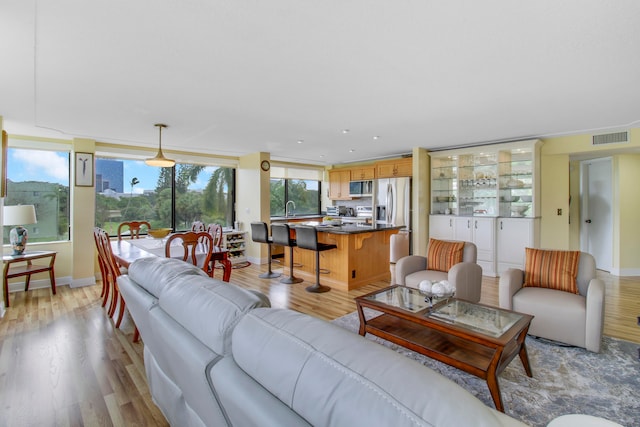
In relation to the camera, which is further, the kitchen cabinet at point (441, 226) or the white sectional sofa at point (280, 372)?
the kitchen cabinet at point (441, 226)

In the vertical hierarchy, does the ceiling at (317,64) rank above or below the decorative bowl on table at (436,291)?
above

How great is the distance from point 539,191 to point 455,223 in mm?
1423

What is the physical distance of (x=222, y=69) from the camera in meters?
2.46

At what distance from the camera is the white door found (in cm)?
554

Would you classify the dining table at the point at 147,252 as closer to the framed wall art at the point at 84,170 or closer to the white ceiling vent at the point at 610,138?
the framed wall art at the point at 84,170

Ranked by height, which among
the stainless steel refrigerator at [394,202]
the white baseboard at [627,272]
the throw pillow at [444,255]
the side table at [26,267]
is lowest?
the white baseboard at [627,272]

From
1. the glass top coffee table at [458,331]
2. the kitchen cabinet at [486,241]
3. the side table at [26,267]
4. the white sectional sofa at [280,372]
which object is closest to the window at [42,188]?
the side table at [26,267]

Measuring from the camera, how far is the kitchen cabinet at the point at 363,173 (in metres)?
7.29

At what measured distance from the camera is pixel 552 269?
3031 millimetres

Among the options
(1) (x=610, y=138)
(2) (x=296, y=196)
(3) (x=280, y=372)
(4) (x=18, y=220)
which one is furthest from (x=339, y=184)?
(3) (x=280, y=372)

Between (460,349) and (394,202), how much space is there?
4.56m

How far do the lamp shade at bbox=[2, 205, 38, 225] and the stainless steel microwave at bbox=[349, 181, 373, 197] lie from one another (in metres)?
6.01

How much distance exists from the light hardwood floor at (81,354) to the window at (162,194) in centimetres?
165

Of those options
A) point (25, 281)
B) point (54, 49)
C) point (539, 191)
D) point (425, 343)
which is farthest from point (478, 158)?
point (25, 281)
